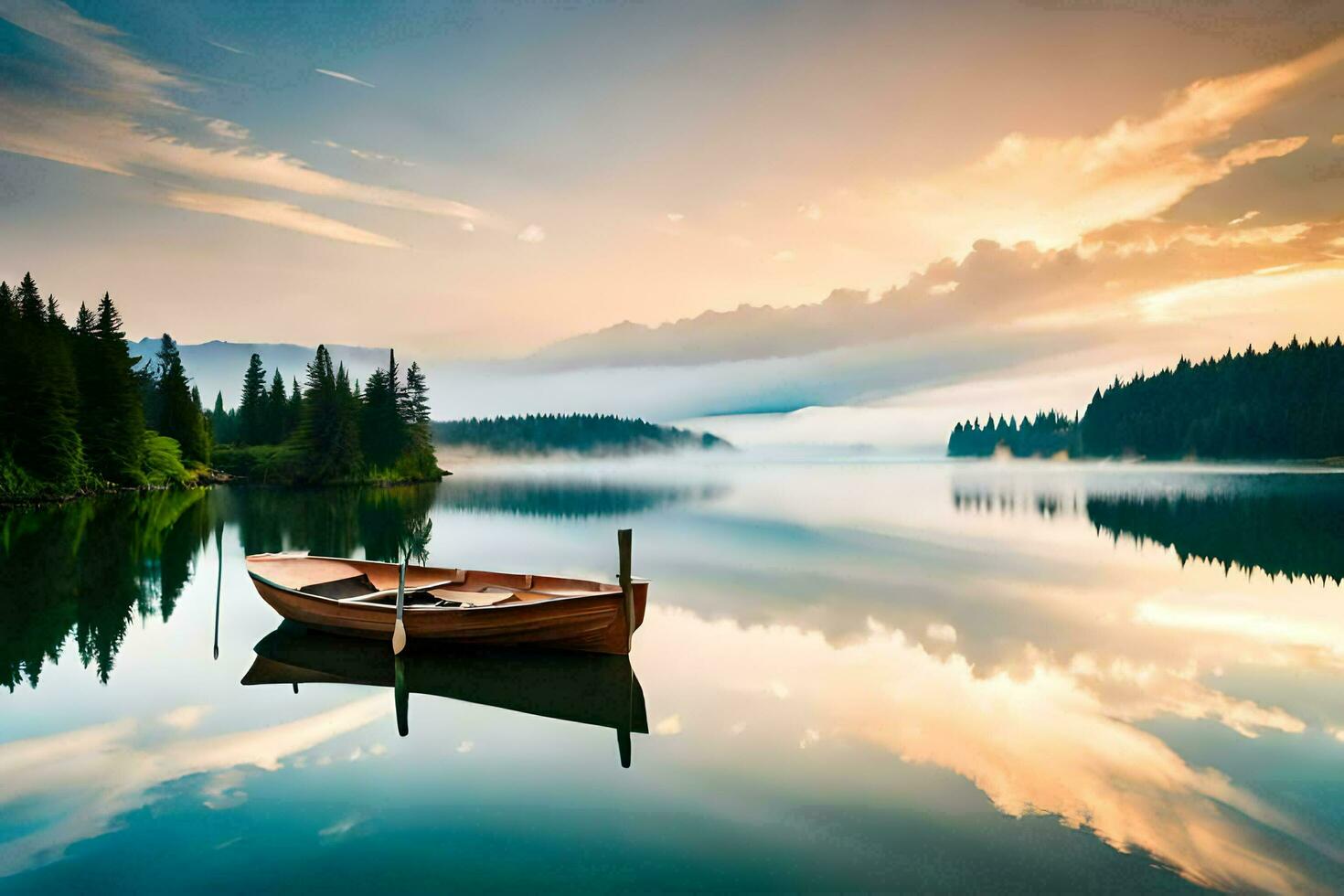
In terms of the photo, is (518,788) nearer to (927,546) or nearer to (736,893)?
(736,893)

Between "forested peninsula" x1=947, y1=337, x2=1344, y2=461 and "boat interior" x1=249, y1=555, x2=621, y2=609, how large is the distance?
511 ft

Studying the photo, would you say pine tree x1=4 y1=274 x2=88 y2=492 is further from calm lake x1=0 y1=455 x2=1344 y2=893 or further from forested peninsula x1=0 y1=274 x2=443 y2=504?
calm lake x1=0 y1=455 x2=1344 y2=893

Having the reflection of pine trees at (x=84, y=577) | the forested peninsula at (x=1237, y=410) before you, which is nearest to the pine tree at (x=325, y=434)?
the reflection of pine trees at (x=84, y=577)

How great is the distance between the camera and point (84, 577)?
22953 millimetres

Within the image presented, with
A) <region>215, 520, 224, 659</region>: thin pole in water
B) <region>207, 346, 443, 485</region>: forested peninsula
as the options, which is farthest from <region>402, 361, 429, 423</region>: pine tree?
<region>215, 520, 224, 659</region>: thin pole in water

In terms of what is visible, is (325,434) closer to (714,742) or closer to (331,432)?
(331,432)

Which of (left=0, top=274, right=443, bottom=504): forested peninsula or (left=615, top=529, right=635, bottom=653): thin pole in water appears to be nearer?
(left=615, top=529, right=635, bottom=653): thin pole in water

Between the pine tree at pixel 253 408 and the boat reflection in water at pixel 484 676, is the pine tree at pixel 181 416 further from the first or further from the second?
the boat reflection in water at pixel 484 676

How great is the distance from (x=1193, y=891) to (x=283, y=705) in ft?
42.1

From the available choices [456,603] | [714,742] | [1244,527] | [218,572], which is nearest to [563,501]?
[218,572]

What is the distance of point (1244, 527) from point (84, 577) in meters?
51.5

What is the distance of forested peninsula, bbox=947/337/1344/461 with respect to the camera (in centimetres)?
12962

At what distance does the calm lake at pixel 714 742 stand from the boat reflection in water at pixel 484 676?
0.09 meters

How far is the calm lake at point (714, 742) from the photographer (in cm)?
772
